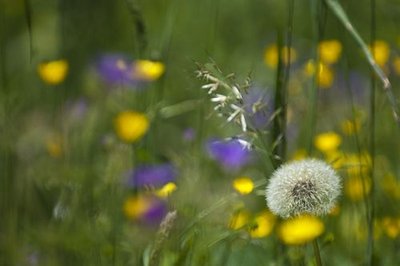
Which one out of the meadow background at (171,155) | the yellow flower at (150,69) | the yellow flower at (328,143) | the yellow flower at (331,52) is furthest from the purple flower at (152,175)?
the yellow flower at (331,52)

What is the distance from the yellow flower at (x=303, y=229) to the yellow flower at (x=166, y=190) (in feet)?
0.69

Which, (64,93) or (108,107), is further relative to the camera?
(108,107)

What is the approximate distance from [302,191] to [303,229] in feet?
0.38

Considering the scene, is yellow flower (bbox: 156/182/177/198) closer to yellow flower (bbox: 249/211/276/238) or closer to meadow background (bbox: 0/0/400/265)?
meadow background (bbox: 0/0/400/265)

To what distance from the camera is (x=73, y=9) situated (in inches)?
77.9

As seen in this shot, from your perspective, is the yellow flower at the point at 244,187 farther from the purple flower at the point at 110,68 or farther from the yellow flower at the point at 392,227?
the purple flower at the point at 110,68

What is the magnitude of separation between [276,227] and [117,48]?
151 cm

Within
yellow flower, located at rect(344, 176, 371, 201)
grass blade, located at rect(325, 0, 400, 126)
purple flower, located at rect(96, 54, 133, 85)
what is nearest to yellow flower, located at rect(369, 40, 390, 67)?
yellow flower, located at rect(344, 176, 371, 201)

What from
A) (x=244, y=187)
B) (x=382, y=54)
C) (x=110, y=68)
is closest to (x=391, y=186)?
(x=244, y=187)

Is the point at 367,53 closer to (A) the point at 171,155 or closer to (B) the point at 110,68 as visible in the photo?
(A) the point at 171,155

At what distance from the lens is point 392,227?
72.9 inches

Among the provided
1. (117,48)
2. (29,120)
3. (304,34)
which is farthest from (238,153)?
(304,34)

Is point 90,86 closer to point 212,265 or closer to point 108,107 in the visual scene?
point 108,107

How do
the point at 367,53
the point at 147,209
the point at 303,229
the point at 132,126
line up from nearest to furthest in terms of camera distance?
the point at 367,53 → the point at 303,229 → the point at 147,209 → the point at 132,126
